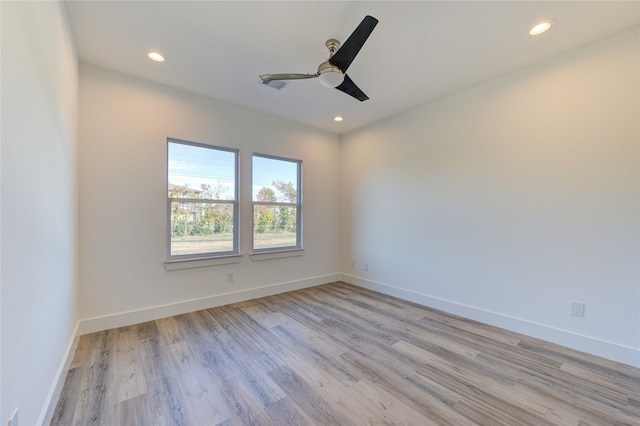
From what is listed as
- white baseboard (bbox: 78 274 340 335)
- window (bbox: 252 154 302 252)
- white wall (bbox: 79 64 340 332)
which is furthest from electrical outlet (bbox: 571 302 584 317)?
white wall (bbox: 79 64 340 332)

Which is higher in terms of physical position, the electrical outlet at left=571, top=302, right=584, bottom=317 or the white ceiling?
the white ceiling

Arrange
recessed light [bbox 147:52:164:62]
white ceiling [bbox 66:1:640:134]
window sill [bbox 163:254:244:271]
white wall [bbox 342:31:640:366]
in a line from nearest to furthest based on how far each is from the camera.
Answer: white ceiling [bbox 66:1:640:134] → white wall [bbox 342:31:640:366] → recessed light [bbox 147:52:164:62] → window sill [bbox 163:254:244:271]

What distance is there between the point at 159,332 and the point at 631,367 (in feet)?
14.0

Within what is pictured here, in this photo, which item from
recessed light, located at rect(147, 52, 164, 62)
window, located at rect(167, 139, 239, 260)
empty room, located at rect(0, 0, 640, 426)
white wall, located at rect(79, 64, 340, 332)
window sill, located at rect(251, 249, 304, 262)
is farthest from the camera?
window sill, located at rect(251, 249, 304, 262)

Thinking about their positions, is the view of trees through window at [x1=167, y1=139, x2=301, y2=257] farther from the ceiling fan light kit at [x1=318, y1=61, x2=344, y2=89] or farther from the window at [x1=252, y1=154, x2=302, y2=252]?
the ceiling fan light kit at [x1=318, y1=61, x2=344, y2=89]

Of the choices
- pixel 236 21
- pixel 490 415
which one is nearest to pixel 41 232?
pixel 236 21

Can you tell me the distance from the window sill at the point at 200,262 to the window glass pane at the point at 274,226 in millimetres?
376

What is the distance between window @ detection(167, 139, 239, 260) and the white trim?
3.89 ft

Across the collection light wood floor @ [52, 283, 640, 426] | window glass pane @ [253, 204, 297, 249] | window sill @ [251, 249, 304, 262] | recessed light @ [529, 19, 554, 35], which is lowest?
light wood floor @ [52, 283, 640, 426]

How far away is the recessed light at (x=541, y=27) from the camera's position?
6.81 feet

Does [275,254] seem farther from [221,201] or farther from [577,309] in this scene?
[577,309]

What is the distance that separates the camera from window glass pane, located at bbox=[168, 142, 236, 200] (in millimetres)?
3271

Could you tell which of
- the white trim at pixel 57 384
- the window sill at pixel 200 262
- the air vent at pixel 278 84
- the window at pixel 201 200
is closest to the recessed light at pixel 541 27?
the air vent at pixel 278 84

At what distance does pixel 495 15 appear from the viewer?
2.01 metres
